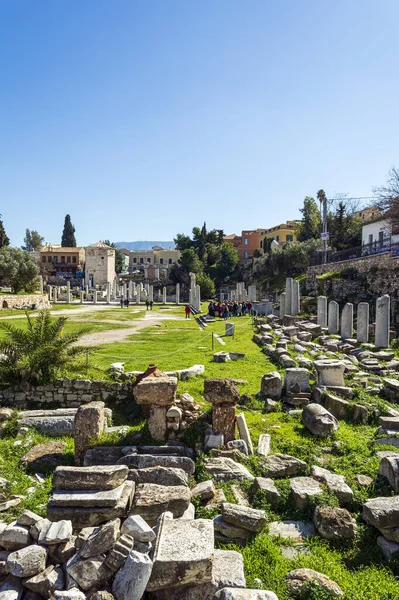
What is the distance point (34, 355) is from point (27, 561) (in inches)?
263

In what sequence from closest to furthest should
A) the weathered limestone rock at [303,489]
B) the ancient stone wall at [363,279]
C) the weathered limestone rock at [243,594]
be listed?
→ the weathered limestone rock at [243,594]
the weathered limestone rock at [303,489]
the ancient stone wall at [363,279]

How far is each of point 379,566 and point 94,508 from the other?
3698 millimetres

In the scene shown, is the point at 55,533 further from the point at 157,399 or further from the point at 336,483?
the point at 336,483

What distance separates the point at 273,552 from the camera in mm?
5016

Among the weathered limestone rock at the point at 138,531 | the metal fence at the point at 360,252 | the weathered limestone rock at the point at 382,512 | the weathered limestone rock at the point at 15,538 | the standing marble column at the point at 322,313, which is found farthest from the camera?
the metal fence at the point at 360,252

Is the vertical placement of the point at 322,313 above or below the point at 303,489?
above

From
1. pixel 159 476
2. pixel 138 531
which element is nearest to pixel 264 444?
pixel 159 476

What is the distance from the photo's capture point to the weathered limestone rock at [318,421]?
8375 millimetres

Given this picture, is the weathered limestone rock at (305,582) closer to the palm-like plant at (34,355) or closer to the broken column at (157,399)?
the broken column at (157,399)

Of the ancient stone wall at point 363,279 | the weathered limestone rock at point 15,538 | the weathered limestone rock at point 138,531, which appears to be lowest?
the weathered limestone rock at point 15,538

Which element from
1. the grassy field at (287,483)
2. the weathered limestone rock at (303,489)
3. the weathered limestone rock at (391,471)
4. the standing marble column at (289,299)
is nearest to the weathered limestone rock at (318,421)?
the grassy field at (287,483)

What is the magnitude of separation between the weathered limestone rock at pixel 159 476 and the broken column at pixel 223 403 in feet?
6.28

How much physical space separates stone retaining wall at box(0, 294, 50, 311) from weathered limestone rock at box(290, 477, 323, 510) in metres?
40.2

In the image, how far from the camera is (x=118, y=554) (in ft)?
14.7
